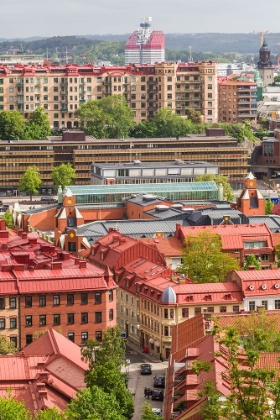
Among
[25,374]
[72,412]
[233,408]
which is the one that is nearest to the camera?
[233,408]

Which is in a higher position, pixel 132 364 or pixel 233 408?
pixel 233 408

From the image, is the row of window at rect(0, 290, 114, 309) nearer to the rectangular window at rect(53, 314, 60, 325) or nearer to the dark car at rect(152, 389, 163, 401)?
the rectangular window at rect(53, 314, 60, 325)

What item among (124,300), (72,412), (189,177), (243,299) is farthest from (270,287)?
(189,177)

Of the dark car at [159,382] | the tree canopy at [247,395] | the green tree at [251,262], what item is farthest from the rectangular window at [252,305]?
the tree canopy at [247,395]

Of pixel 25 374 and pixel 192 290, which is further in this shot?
pixel 192 290

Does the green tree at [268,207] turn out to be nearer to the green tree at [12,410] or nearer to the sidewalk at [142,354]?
the sidewalk at [142,354]

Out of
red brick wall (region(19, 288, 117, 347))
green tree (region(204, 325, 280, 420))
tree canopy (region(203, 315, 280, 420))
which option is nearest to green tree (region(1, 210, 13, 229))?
red brick wall (region(19, 288, 117, 347))

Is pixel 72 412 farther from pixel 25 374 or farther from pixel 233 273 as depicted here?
pixel 233 273
